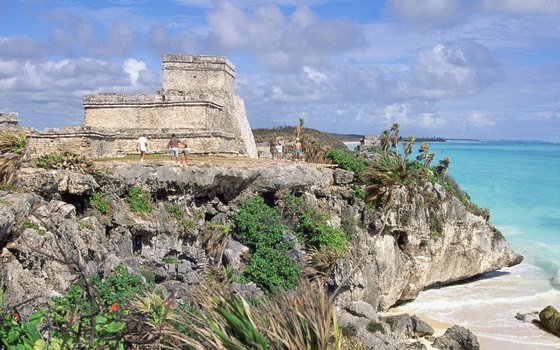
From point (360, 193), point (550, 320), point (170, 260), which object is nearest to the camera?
point (170, 260)

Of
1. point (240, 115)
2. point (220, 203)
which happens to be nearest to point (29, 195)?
point (220, 203)

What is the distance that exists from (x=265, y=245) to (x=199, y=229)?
1.72 meters

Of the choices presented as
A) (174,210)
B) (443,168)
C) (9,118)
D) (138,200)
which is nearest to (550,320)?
(443,168)

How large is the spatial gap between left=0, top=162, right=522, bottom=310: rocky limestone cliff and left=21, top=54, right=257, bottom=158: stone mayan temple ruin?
3687mm

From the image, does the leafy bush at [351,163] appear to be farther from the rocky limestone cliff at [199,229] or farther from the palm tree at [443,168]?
the palm tree at [443,168]

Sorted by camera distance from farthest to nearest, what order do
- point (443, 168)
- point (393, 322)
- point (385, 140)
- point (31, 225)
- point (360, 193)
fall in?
point (385, 140) < point (443, 168) < point (360, 193) < point (393, 322) < point (31, 225)

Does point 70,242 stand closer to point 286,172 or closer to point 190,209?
point 190,209

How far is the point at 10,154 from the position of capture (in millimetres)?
10156

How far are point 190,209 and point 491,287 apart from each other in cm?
1202

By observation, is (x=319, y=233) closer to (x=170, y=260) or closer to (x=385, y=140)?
(x=170, y=260)

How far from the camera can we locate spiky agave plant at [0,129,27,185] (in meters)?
9.73

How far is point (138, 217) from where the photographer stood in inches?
473

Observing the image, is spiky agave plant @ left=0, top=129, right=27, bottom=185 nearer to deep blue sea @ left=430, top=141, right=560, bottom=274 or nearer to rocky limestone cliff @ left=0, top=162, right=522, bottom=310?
rocky limestone cliff @ left=0, top=162, right=522, bottom=310

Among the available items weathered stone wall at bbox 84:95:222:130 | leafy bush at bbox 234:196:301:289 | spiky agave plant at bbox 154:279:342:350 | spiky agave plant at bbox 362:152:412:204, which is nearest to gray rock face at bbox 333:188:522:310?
spiky agave plant at bbox 362:152:412:204
